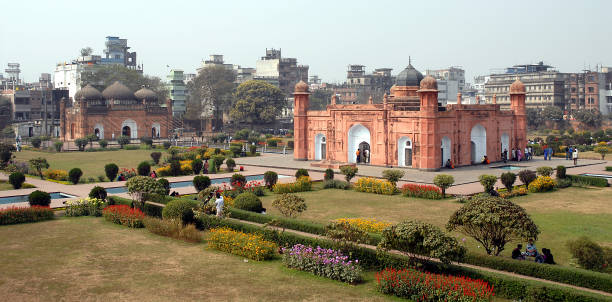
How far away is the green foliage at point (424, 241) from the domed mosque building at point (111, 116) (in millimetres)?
61325

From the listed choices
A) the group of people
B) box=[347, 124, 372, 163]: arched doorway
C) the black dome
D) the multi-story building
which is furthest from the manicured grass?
the multi-story building

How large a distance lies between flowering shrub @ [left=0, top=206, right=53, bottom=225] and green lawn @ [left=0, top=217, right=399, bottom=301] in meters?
1.80

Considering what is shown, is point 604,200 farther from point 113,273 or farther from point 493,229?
point 113,273

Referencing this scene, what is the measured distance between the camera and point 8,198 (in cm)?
2780

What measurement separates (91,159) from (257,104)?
3490cm

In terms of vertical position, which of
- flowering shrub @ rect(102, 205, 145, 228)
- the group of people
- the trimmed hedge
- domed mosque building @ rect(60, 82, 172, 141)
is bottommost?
the group of people

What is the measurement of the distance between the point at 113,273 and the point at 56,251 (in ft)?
10.8

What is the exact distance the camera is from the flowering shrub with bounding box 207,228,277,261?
658 inches

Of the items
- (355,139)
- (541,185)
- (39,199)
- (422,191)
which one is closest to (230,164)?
(355,139)

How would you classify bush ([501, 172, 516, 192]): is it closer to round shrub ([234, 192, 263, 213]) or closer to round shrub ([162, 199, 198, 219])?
round shrub ([234, 192, 263, 213])

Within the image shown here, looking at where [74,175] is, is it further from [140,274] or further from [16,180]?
[140,274]

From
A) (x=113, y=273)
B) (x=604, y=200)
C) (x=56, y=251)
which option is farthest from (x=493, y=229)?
(x=604, y=200)

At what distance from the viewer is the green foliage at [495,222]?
48.6ft

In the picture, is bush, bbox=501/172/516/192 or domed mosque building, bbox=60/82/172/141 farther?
domed mosque building, bbox=60/82/172/141
